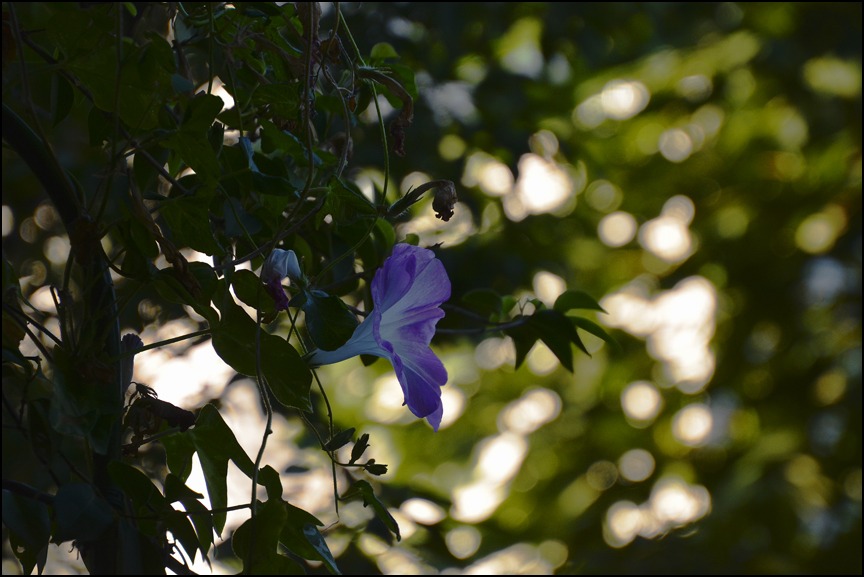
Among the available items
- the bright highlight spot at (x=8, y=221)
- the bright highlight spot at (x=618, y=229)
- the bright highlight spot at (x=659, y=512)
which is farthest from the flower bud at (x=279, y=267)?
the bright highlight spot at (x=618, y=229)

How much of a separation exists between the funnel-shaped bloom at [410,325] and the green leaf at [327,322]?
0.02 m

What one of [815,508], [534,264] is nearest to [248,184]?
[534,264]

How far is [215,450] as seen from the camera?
0.45 metres

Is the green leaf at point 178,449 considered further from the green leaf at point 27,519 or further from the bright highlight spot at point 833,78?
the bright highlight spot at point 833,78

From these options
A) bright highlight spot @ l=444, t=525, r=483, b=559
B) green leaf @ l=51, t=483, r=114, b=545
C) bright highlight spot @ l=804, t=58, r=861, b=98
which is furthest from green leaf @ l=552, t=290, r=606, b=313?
bright highlight spot @ l=804, t=58, r=861, b=98

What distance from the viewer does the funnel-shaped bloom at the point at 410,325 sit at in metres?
0.49

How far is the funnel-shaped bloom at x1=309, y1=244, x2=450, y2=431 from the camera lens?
49 cm

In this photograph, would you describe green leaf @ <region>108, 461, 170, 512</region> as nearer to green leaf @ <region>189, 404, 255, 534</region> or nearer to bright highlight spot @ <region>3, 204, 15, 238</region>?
green leaf @ <region>189, 404, 255, 534</region>

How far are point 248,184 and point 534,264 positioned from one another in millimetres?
1495

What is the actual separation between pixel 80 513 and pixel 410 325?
210 mm

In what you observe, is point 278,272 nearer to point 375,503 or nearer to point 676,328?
point 375,503

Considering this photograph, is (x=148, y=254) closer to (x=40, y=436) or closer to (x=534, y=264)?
(x=40, y=436)

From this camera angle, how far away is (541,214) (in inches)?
81.2

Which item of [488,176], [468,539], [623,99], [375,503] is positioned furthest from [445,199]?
[623,99]
